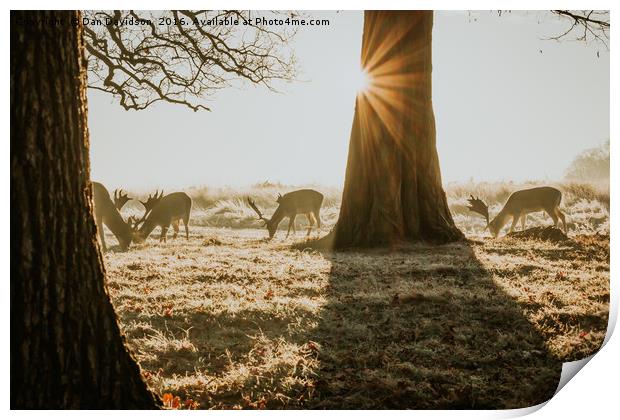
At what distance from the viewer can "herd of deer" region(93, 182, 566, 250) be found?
9188 millimetres

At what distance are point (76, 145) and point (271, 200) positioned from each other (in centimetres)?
795

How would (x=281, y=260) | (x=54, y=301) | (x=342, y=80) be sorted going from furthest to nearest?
(x=281, y=260), (x=342, y=80), (x=54, y=301)

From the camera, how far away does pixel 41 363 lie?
3035 millimetres

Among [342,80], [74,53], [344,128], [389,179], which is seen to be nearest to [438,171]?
[389,179]

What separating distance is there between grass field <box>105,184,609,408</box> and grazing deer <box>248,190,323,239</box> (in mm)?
2403

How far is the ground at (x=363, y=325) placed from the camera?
3.96m

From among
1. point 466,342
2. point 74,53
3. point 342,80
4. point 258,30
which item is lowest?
point 466,342

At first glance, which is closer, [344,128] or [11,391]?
[11,391]

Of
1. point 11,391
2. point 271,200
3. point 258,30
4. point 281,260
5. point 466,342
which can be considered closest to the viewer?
point 11,391

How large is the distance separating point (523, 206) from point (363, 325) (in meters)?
6.50

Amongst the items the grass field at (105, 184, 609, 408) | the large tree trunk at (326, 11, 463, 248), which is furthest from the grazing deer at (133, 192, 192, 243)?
the large tree trunk at (326, 11, 463, 248)

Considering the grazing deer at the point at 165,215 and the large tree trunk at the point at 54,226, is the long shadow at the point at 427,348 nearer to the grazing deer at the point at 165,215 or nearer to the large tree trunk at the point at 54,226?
the large tree trunk at the point at 54,226

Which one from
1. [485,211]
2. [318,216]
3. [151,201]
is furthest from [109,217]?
[485,211]

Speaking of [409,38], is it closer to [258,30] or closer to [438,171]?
[438,171]
